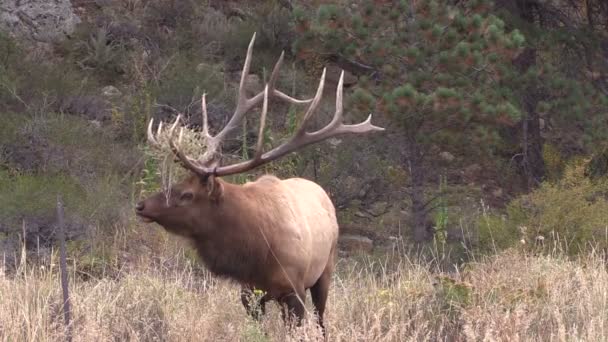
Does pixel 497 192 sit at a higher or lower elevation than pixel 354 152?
lower

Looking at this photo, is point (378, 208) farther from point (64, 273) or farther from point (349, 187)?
point (64, 273)

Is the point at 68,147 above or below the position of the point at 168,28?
below

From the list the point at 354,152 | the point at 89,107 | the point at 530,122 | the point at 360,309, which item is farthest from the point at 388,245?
the point at 360,309

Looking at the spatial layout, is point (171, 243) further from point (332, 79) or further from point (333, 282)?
point (332, 79)

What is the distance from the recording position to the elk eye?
21.5ft

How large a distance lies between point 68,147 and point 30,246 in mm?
2181

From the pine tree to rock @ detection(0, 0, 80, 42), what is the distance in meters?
5.38

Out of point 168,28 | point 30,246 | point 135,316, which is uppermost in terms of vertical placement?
point 168,28

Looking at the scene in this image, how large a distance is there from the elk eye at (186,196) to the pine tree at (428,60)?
16.2ft

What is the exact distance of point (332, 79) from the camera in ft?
55.0

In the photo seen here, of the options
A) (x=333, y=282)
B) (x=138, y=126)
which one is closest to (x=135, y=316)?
(x=333, y=282)

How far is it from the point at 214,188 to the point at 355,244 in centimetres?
619

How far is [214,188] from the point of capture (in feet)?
21.8

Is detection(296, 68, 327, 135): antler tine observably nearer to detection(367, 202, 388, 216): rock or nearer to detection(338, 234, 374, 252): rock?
detection(338, 234, 374, 252): rock
